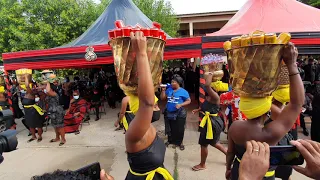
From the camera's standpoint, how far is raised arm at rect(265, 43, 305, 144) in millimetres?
1505

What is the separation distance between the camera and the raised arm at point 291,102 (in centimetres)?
150

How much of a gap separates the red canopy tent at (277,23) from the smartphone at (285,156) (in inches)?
163

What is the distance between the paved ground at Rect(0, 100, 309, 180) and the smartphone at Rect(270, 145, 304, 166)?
2.57 meters

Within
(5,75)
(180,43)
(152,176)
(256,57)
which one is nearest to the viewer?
(256,57)

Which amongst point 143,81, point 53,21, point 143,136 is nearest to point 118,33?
point 143,81

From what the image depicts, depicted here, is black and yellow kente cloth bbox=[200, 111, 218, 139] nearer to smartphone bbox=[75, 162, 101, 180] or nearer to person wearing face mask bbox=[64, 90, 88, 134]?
smartphone bbox=[75, 162, 101, 180]

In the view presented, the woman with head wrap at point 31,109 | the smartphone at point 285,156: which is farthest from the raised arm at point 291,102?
the woman with head wrap at point 31,109

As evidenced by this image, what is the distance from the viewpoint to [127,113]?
158 inches

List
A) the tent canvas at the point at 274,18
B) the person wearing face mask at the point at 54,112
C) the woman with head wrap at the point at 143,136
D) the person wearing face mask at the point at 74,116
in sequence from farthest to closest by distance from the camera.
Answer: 1. the person wearing face mask at the point at 74,116
2. the tent canvas at the point at 274,18
3. the person wearing face mask at the point at 54,112
4. the woman with head wrap at the point at 143,136

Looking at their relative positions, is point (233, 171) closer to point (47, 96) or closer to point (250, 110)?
point (250, 110)

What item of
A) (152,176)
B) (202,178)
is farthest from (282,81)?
(202,178)

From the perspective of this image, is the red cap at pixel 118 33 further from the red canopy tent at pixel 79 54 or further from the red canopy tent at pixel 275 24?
the red canopy tent at pixel 79 54

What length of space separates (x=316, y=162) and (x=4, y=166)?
524 centimetres

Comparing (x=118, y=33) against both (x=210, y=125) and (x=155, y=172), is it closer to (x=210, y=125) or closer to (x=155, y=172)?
(x=155, y=172)
